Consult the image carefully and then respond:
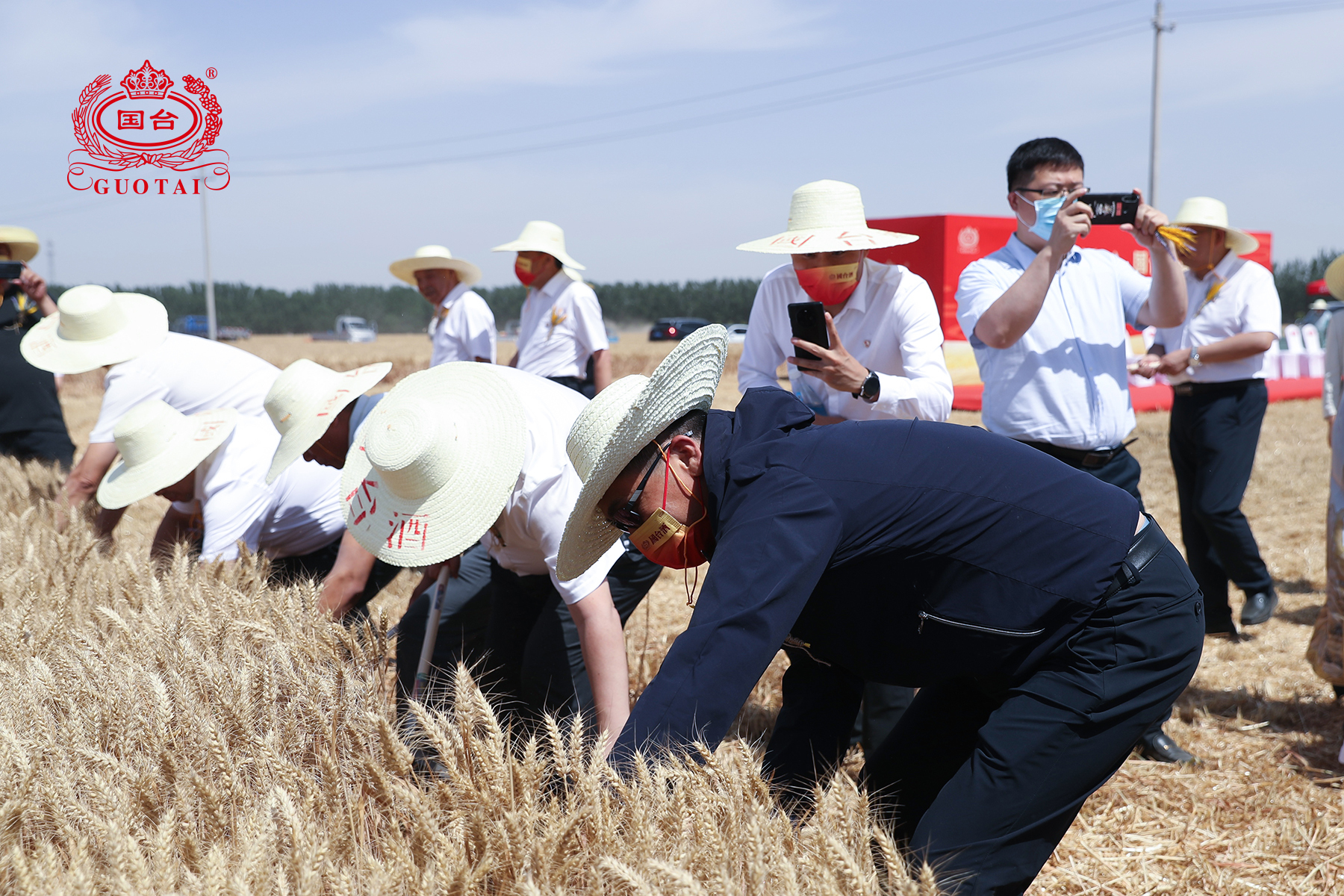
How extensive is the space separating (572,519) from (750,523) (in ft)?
1.52

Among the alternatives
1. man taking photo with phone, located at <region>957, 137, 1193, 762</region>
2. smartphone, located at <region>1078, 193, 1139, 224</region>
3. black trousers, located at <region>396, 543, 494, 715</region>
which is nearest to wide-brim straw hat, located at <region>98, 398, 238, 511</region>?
black trousers, located at <region>396, 543, 494, 715</region>

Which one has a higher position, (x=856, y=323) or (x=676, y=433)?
(x=856, y=323)

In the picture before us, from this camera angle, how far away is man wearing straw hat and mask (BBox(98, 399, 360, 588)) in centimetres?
365

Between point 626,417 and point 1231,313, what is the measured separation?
4.17 m

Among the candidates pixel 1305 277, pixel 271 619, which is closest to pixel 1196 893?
pixel 271 619

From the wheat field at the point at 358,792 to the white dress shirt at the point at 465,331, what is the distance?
358 cm

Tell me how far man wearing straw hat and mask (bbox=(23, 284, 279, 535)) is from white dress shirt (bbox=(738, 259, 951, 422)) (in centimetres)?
251

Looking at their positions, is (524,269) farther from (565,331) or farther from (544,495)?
(544,495)

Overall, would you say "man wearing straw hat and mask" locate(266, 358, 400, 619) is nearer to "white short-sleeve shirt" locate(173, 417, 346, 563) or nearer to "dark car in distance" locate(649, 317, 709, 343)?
"white short-sleeve shirt" locate(173, 417, 346, 563)

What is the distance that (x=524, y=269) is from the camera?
6770 millimetres

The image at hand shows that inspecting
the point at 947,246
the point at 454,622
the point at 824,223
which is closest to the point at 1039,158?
the point at 824,223

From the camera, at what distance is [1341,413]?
3.50m

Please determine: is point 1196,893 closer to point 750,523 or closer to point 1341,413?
point 1341,413

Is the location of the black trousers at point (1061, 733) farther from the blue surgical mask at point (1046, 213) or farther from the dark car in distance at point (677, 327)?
the blue surgical mask at point (1046, 213)
